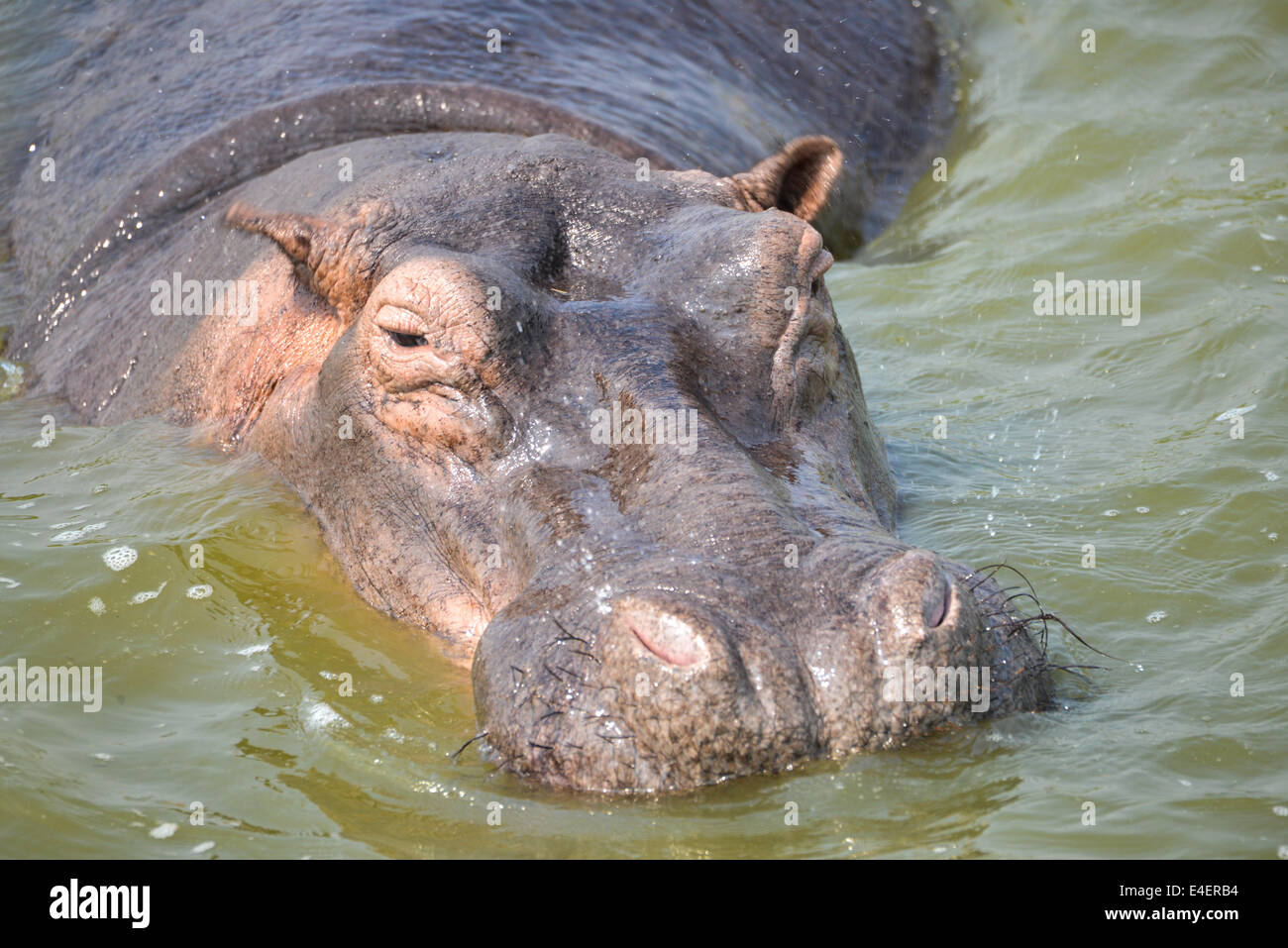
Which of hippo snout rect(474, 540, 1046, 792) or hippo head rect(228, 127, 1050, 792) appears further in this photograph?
hippo head rect(228, 127, 1050, 792)

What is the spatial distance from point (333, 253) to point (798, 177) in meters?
2.24

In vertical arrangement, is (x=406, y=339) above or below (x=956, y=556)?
above

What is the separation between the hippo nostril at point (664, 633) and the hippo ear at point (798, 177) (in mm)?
3034

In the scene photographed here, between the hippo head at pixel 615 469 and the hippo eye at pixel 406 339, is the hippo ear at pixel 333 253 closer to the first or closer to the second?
the hippo head at pixel 615 469

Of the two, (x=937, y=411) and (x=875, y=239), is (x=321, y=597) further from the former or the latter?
(x=875, y=239)

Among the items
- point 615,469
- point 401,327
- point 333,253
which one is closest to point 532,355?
point 401,327

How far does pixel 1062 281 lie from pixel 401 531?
5.42m

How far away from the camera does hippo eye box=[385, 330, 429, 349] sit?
5.02 meters

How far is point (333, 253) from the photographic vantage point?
18.5 ft

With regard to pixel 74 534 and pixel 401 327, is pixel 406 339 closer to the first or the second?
pixel 401 327

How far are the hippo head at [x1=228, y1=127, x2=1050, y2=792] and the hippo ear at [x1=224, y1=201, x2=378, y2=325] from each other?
0.04 ft

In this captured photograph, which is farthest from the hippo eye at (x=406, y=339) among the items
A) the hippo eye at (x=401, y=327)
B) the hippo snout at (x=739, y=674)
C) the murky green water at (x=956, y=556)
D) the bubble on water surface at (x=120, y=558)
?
the bubble on water surface at (x=120, y=558)

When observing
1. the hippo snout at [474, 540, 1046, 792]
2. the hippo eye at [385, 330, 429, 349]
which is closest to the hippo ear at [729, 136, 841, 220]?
the hippo eye at [385, 330, 429, 349]

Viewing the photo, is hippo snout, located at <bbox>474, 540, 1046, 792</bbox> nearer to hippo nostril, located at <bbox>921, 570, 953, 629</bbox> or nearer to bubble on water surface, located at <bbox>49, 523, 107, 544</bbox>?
hippo nostril, located at <bbox>921, 570, 953, 629</bbox>
